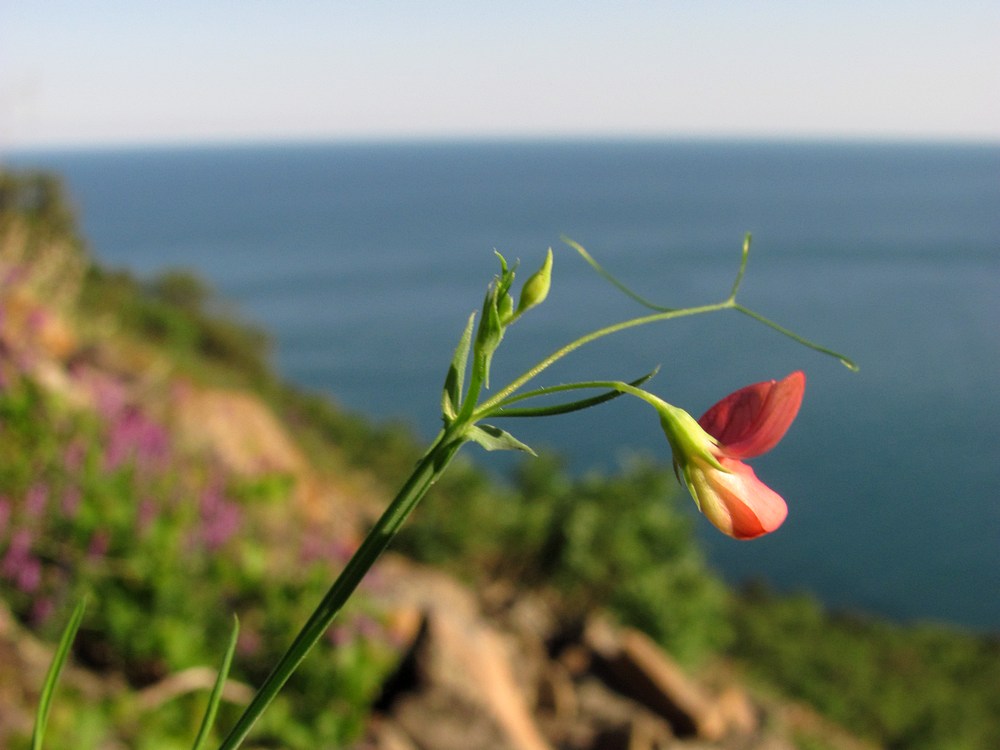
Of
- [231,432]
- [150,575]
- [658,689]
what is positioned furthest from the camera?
[231,432]

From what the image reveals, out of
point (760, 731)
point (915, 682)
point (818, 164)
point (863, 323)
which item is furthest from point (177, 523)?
point (818, 164)

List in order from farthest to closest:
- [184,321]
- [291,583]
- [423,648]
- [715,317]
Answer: [715,317], [184,321], [423,648], [291,583]

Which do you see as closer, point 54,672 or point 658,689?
point 54,672

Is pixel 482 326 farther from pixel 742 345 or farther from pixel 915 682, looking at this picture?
pixel 742 345

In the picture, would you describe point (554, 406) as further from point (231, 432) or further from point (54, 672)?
point (231, 432)

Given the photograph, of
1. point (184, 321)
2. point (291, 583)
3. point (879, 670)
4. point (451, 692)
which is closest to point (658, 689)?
point (451, 692)

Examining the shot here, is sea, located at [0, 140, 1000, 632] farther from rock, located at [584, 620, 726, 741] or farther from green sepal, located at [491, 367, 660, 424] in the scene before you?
rock, located at [584, 620, 726, 741]
